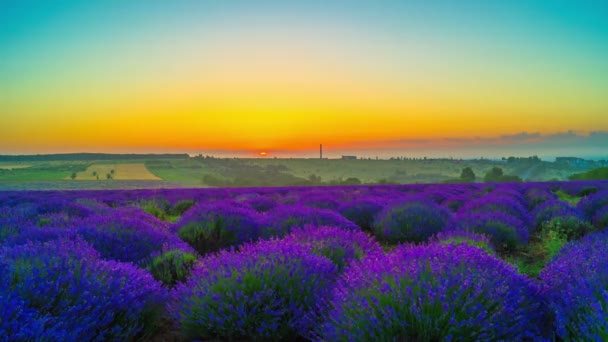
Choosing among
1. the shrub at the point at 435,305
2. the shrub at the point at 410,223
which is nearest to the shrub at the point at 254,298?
the shrub at the point at 435,305

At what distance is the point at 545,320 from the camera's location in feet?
9.20

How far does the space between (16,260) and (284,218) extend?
452 cm

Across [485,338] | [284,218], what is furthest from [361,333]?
[284,218]

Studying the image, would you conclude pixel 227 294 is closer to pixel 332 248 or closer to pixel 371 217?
pixel 332 248

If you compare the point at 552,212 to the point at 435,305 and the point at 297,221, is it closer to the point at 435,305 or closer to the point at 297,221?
the point at 297,221

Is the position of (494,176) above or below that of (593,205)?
below

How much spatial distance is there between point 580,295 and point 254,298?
219 centimetres

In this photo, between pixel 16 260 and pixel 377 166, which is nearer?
pixel 16 260

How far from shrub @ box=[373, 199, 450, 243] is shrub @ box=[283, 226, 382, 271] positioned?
2842 mm

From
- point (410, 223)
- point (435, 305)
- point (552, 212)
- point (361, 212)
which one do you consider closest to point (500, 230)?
point (410, 223)

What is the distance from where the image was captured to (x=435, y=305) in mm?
2424

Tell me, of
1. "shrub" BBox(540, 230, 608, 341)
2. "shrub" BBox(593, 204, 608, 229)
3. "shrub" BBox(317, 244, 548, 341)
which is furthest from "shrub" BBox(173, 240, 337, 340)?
"shrub" BBox(593, 204, 608, 229)

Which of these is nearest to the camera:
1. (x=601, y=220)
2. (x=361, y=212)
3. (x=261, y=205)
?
(x=601, y=220)

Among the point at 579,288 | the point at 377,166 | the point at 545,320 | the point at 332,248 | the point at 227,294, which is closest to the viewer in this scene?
the point at 579,288
